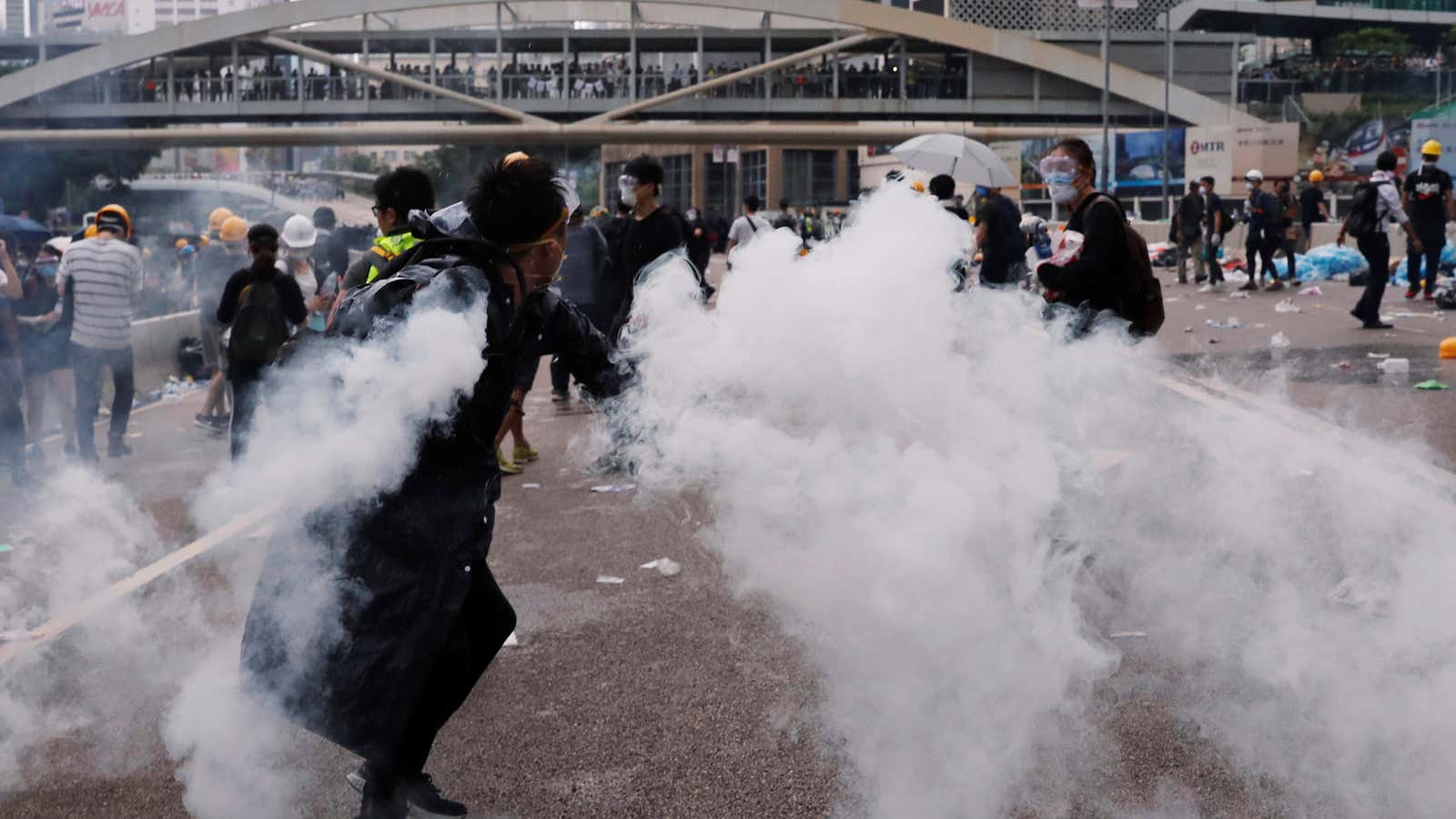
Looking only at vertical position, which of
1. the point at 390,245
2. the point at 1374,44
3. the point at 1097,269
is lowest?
the point at 1097,269

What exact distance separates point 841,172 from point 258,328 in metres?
77.2

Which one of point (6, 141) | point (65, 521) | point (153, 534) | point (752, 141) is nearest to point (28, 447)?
point (65, 521)

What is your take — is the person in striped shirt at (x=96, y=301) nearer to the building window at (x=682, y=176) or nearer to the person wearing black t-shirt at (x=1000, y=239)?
the person wearing black t-shirt at (x=1000, y=239)

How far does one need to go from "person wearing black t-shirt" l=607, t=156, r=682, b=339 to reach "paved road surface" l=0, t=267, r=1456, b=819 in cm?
194

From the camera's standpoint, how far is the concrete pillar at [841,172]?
83.6 meters

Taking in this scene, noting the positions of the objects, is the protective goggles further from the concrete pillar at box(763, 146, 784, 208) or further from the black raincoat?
the concrete pillar at box(763, 146, 784, 208)

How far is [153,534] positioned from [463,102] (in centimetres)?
8006

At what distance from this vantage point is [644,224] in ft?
29.3

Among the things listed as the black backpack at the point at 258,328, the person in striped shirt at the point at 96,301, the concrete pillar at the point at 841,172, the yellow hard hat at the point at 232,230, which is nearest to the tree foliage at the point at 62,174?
the yellow hard hat at the point at 232,230

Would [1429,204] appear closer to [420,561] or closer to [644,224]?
[644,224]

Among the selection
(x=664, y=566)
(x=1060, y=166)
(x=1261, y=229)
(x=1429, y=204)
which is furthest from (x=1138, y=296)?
(x=1261, y=229)

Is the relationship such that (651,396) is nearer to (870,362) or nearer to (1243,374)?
(870,362)

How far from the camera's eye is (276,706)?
133 inches

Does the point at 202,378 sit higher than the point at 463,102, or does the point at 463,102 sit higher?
the point at 463,102
